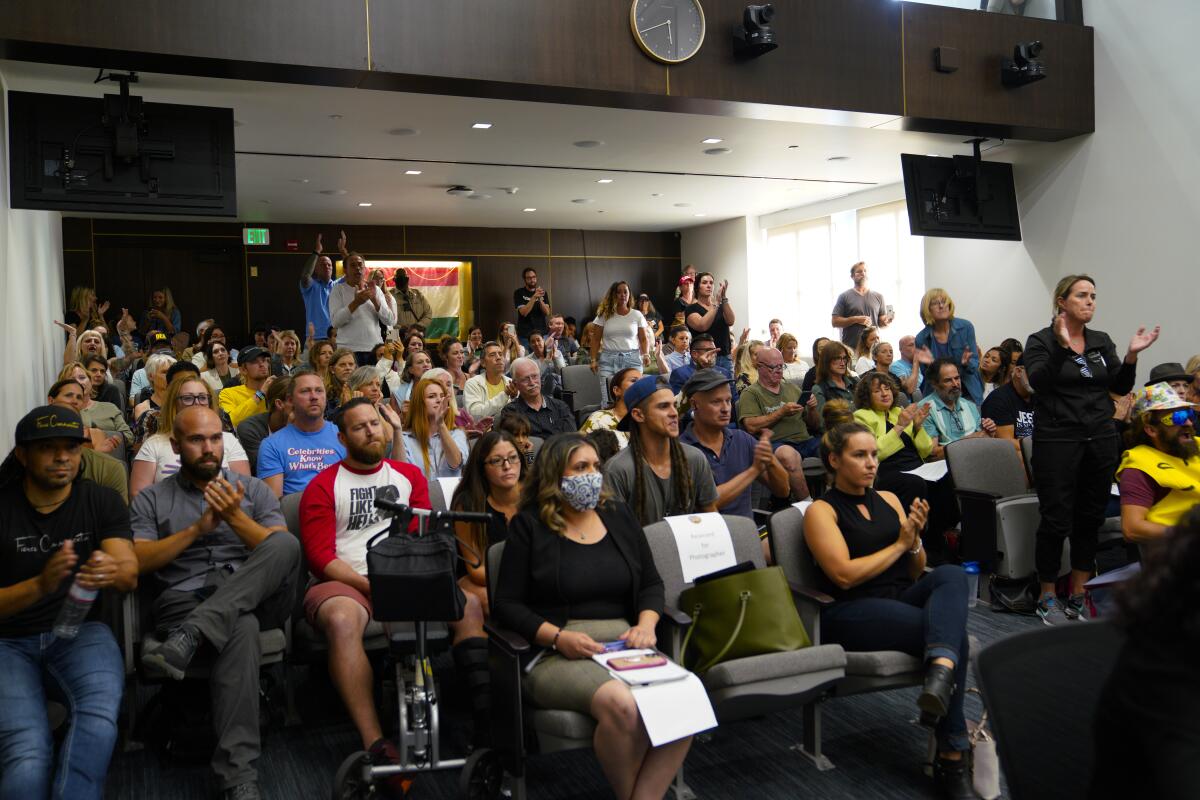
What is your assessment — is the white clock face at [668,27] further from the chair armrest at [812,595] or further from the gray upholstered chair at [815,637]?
the chair armrest at [812,595]

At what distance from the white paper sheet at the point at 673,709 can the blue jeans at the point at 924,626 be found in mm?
733

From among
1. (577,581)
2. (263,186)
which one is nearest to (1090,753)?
(577,581)

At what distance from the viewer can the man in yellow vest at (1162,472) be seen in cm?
389

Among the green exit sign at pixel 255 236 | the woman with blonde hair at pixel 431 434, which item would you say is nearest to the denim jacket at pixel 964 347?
the woman with blonde hair at pixel 431 434

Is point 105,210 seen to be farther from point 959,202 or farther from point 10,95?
point 959,202

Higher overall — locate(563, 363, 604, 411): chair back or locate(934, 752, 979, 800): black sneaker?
locate(563, 363, 604, 411): chair back

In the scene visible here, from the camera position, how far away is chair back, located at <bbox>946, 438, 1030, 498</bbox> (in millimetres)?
5094

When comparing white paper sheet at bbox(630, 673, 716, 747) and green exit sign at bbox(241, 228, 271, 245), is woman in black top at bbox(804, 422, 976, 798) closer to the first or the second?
white paper sheet at bbox(630, 673, 716, 747)

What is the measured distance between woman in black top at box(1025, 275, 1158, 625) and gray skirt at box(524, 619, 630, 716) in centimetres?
291

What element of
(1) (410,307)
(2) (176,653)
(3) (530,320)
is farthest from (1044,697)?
(1) (410,307)

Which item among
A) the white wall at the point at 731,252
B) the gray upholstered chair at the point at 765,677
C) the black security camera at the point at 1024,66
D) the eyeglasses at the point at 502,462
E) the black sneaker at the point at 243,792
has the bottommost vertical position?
the black sneaker at the point at 243,792

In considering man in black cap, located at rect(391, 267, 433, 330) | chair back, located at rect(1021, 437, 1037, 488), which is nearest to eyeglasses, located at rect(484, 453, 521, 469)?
chair back, located at rect(1021, 437, 1037, 488)

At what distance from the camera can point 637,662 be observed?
2.79 m

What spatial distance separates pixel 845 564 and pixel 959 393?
322 cm
